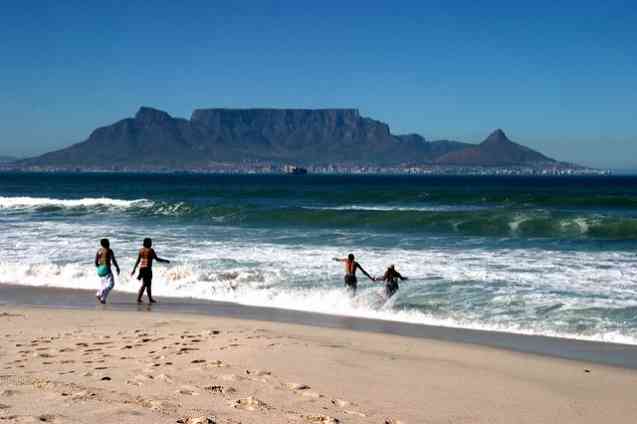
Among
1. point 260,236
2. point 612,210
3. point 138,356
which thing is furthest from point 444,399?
point 612,210

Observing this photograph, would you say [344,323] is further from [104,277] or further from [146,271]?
[104,277]

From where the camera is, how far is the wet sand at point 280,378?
623cm

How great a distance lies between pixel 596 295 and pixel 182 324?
7.93 metres

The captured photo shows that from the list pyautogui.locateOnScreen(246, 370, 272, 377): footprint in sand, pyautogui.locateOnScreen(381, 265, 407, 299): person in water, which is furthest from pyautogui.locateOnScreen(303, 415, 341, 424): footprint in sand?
pyautogui.locateOnScreen(381, 265, 407, 299): person in water

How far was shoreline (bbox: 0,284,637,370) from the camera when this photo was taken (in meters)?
10.0

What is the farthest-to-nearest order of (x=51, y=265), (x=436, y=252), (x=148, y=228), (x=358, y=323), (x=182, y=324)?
1. (x=148, y=228)
2. (x=436, y=252)
3. (x=51, y=265)
4. (x=358, y=323)
5. (x=182, y=324)

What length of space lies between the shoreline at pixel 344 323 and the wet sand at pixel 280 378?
0.39 meters

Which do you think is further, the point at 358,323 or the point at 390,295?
the point at 390,295

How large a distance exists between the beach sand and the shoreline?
0.62 metres

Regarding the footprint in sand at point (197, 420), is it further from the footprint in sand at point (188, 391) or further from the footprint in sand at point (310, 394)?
the footprint in sand at point (310, 394)

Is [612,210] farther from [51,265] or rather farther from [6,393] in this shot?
[6,393]

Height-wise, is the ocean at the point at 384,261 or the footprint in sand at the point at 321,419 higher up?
the footprint in sand at the point at 321,419

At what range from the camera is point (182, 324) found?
11312mm

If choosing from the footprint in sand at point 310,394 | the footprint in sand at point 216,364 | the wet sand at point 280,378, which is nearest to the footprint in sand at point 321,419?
the wet sand at point 280,378
